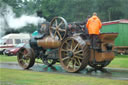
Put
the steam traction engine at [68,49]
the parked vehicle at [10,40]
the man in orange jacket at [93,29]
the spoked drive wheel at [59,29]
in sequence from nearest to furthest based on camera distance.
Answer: the man in orange jacket at [93,29], the steam traction engine at [68,49], the spoked drive wheel at [59,29], the parked vehicle at [10,40]

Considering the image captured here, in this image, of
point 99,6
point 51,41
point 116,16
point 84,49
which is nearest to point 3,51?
point 99,6

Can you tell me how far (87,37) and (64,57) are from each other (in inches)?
58.1

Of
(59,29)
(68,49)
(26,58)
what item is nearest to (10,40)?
(26,58)

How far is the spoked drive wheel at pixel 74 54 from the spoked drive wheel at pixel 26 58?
2.08 metres

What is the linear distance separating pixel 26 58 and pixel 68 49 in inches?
120

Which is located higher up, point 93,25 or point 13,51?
point 93,25

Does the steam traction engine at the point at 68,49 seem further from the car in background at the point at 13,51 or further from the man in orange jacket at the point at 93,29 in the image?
the car in background at the point at 13,51

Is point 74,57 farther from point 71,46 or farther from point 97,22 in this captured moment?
point 97,22

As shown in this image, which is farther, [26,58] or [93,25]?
[26,58]

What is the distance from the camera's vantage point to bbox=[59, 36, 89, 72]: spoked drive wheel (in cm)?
1063

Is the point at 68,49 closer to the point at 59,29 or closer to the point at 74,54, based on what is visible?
the point at 74,54

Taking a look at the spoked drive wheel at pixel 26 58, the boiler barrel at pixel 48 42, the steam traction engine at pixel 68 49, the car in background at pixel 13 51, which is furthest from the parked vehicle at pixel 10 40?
the boiler barrel at pixel 48 42

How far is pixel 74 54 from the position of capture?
1109cm

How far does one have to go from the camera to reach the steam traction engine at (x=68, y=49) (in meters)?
10.7
